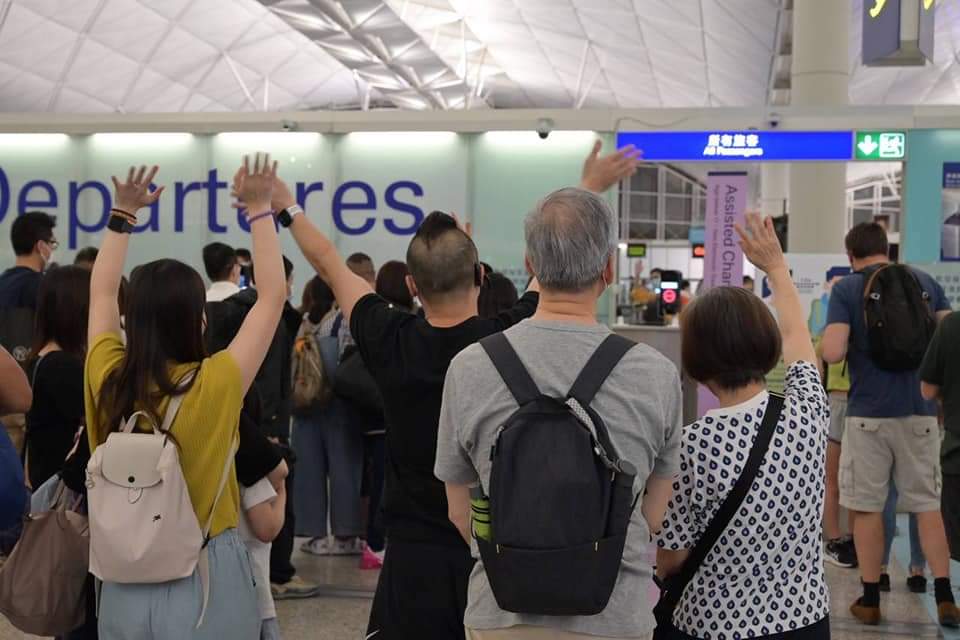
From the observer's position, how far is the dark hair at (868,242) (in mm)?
5660

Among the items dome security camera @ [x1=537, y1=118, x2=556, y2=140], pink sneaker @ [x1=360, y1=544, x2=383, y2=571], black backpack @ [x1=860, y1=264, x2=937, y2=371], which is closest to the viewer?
black backpack @ [x1=860, y1=264, x2=937, y2=371]

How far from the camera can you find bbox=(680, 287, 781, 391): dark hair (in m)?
2.57

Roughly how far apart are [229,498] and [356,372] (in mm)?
3528

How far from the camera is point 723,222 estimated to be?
244 inches

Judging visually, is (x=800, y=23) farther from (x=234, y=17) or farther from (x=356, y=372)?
(x=234, y=17)

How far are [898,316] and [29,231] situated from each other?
4.56 metres

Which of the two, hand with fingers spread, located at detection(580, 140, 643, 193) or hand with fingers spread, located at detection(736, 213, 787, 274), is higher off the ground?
hand with fingers spread, located at detection(580, 140, 643, 193)

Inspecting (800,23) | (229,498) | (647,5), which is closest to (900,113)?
(800,23)

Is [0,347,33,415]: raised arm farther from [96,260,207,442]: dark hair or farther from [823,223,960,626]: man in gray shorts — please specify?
[823,223,960,626]: man in gray shorts

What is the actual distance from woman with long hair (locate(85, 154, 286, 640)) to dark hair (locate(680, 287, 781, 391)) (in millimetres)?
1121

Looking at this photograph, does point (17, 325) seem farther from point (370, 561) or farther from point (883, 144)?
point (883, 144)

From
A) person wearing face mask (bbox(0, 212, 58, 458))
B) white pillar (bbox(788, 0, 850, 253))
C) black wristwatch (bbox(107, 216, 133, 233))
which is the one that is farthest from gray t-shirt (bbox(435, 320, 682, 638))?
white pillar (bbox(788, 0, 850, 253))

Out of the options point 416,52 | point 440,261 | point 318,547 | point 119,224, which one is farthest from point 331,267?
point 416,52

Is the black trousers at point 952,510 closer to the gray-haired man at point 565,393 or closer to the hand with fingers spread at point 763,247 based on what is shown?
Answer: the hand with fingers spread at point 763,247
